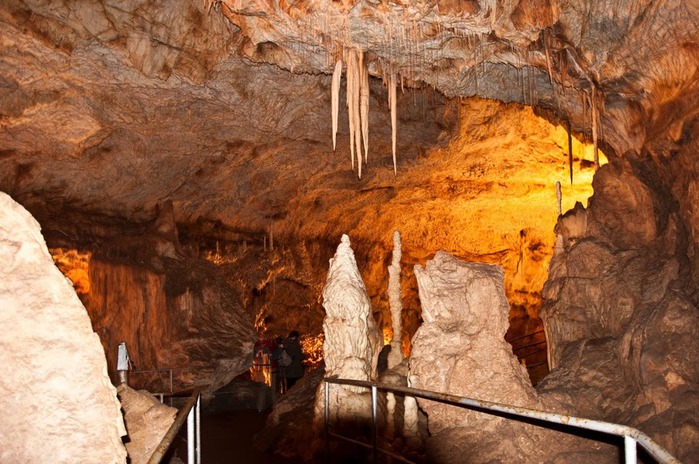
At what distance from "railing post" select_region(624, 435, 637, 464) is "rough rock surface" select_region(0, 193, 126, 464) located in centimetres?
165

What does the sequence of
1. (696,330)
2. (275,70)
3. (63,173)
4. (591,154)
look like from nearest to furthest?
(696,330) < (275,70) < (63,173) < (591,154)

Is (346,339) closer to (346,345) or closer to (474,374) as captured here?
(346,345)

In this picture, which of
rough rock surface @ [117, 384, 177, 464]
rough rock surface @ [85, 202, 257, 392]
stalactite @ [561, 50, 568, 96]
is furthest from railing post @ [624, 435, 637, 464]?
rough rock surface @ [85, 202, 257, 392]

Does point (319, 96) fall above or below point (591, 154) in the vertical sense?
above

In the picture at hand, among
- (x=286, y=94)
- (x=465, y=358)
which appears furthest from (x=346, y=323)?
(x=286, y=94)

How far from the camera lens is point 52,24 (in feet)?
25.3

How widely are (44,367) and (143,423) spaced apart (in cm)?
194

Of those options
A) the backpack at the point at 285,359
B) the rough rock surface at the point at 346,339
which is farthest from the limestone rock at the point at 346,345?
the backpack at the point at 285,359

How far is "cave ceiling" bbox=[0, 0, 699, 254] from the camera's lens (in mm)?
7848

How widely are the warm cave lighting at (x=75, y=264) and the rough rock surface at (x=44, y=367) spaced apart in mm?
10817

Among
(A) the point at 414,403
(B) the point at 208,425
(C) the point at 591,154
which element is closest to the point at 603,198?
(C) the point at 591,154

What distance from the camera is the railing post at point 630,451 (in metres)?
2.28

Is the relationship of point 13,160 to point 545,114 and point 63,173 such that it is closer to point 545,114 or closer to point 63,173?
point 63,173

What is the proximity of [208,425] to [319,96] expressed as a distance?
17.4 ft
